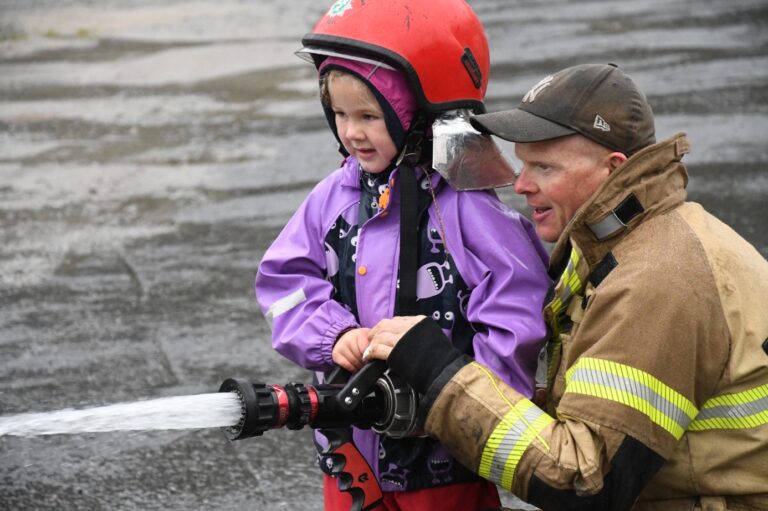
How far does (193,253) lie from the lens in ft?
24.0

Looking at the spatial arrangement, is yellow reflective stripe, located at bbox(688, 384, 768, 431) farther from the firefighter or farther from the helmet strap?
the helmet strap

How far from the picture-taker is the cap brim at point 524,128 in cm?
288

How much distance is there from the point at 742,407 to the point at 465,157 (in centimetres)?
91

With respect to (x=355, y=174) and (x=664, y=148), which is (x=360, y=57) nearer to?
(x=355, y=174)

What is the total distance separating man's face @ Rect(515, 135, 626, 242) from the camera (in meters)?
2.90

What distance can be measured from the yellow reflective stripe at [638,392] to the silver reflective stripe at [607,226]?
11.8 inches

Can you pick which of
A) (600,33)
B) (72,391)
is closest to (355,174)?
(72,391)

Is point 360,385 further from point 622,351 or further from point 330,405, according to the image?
point 622,351

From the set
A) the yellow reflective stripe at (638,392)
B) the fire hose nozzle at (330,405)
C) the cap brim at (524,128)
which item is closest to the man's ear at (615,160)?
the cap brim at (524,128)

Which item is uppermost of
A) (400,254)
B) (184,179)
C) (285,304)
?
(400,254)

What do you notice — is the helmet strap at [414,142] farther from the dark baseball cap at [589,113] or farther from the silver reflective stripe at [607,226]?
the silver reflective stripe at [607,226]

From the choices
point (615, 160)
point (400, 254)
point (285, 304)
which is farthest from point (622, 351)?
point (285, 304)

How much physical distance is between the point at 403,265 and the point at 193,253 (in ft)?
14.2

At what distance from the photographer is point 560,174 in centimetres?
294
